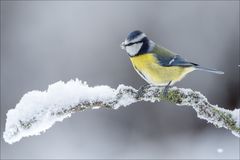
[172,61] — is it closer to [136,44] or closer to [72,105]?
[136,44]

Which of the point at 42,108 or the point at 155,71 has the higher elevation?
the point at 42,108

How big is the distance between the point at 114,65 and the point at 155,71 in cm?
378

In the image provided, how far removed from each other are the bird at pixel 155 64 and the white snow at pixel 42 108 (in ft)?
2.54

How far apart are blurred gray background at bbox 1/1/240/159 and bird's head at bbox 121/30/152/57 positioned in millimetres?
2967

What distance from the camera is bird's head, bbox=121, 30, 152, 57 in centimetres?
197

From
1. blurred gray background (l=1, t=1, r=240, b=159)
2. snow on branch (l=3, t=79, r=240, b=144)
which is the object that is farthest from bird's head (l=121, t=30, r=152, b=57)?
blurred gray background (l=1, t=1, r=240, b=159)

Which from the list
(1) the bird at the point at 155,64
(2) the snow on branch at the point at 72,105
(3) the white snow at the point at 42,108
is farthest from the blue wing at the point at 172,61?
(3) the white snow at the point at 42,108

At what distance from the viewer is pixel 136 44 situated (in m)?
2.04

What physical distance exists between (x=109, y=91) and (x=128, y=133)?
4.27 metres

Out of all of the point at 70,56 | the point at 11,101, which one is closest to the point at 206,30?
the point at 70,56

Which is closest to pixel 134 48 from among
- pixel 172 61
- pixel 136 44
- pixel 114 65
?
pixel 136 44

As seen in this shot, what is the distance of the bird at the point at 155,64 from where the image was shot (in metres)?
2.04

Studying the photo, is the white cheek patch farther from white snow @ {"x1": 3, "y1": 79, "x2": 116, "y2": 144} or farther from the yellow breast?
white snow @ {"x1": 3, "y1": 79, "x2": 116, "y2": 144}

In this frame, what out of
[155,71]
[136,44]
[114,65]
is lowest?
[114,65]
